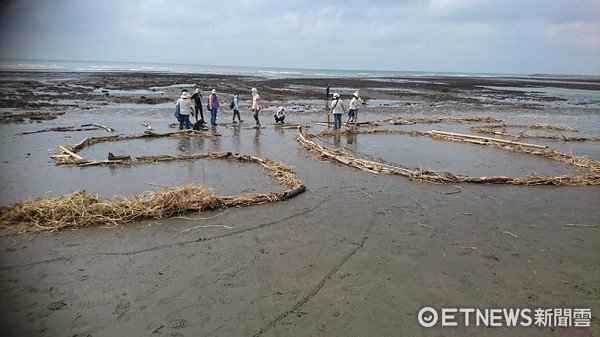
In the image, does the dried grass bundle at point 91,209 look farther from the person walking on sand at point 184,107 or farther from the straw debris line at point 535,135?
the straw debris line at point 535,135

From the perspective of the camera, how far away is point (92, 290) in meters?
4.47

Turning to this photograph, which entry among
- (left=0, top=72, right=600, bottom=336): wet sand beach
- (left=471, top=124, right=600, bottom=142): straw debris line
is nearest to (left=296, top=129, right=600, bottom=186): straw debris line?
(left=0, top=72, right=600, bottom=336): wet sand beach

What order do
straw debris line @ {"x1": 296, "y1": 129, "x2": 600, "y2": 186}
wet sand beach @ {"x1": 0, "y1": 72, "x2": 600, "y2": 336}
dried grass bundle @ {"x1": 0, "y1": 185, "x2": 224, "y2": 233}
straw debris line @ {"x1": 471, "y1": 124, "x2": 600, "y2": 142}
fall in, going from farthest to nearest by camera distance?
straw debris line @ {"x1": 471, "y1": 124, "x2": 600, "y2": 142} → straw debris line @ {"x1": 296, "y1": 129, "x2": 600, "y2": 186} → dried grass bundle @ {"x1": 0, "y1": 185, "x2": 224, "y2": 233} → wet sand beach @ {"x1": 0, "y1": 72, "x2": 600, "y2": 336}

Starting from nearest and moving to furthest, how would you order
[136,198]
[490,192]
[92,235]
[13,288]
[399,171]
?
[13,288] → [92,235] → [136,198] → [490,192] → [399,171]

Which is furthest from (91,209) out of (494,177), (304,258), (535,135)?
(535,135)

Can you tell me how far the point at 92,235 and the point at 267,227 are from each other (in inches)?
114

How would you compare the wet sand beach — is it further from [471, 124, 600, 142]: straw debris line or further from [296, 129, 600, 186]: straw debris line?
[471, 124, 600, 142]: straw debris line

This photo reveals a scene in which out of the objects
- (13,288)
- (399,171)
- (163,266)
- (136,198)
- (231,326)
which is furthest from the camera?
(399,171)

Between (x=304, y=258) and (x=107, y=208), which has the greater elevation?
(x=107, y=208)

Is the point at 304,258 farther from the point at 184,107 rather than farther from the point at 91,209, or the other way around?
the point at 184,107

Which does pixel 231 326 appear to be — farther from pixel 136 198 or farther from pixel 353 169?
pixel 353 169

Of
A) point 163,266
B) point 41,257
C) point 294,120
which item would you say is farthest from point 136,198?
point 294,120

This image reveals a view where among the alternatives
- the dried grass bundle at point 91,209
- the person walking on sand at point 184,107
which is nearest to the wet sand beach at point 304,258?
the dried grass bundle at point 91,209

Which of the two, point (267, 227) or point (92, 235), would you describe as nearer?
point (92, 235)
